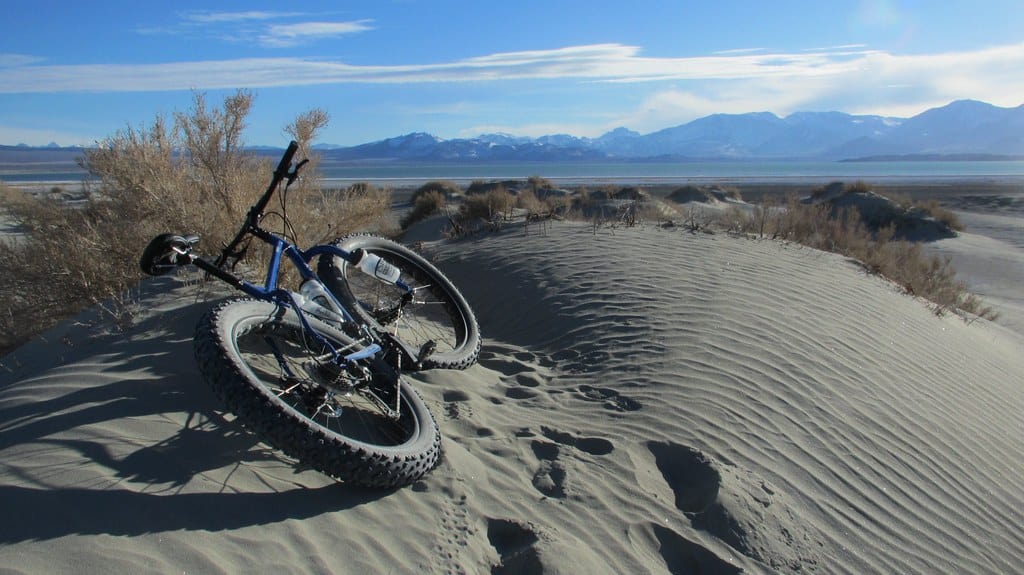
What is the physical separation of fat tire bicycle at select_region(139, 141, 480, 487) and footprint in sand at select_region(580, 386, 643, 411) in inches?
36.2

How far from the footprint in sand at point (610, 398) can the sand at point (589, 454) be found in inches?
0.8

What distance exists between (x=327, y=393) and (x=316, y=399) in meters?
0.06

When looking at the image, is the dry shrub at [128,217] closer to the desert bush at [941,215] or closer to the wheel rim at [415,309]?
the wheel rim at [415,309]

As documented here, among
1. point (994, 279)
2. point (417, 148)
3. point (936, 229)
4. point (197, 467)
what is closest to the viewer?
point (197, 467)

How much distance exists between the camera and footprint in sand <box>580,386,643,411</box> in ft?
15.4

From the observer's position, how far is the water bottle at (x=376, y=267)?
446cm

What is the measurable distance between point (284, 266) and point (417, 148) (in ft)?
640

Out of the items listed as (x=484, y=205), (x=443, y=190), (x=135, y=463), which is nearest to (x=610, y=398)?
(x=135, y=463)

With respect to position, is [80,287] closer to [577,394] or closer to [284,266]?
[284,266]

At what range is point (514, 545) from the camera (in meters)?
3.15

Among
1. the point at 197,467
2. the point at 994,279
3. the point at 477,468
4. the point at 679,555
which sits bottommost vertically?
the point at 994,279

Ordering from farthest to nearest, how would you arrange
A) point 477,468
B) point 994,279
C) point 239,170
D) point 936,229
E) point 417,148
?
point 417,148
point 936,229
point 994,279
point 239,170
point 477,468

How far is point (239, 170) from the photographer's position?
7484 mm

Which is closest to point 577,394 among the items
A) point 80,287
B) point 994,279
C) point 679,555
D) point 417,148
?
point 679,555
